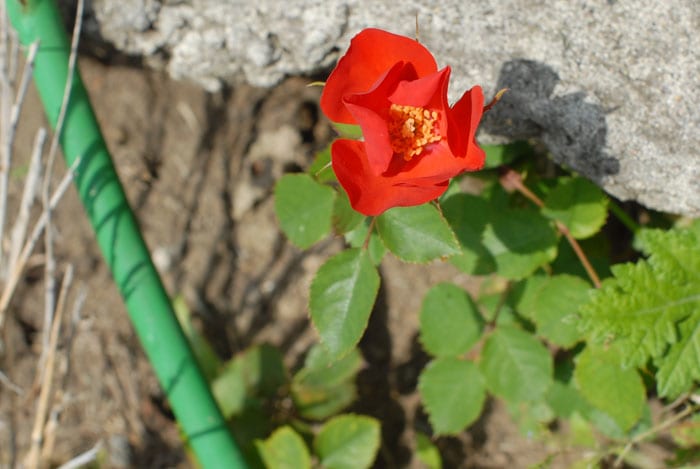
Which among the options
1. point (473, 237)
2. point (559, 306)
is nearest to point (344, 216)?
point (473, 237)

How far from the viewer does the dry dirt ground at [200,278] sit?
7.72 feet

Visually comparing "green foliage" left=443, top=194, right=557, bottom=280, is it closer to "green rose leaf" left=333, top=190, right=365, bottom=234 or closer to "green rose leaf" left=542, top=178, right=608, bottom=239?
"green rose leaf" left=542, top=178, right=608, bottom=239

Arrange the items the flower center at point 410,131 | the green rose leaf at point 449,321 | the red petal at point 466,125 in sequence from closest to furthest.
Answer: the red petal at point 466,125 → the flower center at point 410,131 → the green rose leaf at point 449,321

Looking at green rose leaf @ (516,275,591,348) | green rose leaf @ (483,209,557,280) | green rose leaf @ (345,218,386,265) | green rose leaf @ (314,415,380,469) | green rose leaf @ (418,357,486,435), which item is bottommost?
green rose leaf @ (314,415,380,469)

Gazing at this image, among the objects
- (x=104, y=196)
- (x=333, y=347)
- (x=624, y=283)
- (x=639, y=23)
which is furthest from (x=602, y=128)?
(x=104, y=196)

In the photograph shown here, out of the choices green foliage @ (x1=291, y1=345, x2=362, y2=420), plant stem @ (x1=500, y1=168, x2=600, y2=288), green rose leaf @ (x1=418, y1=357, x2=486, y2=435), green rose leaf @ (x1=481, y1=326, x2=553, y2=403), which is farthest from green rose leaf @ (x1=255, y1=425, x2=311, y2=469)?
plant stem @ (x1=500, y1=168, x2=600, y2=288)

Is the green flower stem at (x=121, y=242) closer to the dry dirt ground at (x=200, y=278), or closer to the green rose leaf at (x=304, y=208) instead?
the green rose leaf at (x=304, y=208)

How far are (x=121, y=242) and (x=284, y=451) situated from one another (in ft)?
2.46

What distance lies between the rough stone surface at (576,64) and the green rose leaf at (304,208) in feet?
1.28

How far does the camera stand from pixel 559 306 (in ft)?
5.58

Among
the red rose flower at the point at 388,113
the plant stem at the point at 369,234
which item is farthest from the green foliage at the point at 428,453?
the red rose flower at the point at 388,113

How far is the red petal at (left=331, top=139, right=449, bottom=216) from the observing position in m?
1.14

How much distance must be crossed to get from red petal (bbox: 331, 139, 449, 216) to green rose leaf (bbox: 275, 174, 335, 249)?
0.31 metres

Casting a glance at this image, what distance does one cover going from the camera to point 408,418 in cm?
237
